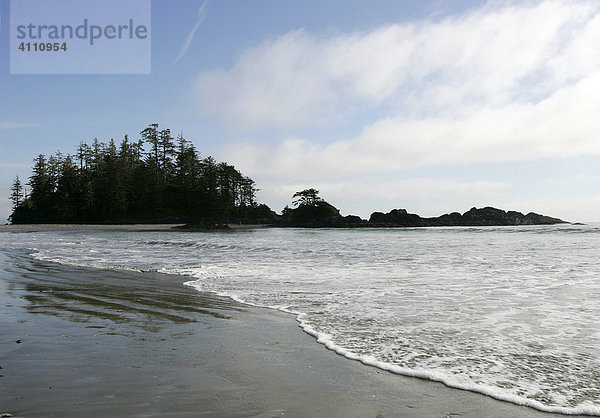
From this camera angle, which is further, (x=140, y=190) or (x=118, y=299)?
(x=140, y=190)

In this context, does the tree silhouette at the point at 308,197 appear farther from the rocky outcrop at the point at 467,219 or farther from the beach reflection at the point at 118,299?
the beach reflection at the point at 118,299

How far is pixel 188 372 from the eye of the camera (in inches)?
123

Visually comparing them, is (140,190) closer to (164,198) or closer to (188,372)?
(164,198)

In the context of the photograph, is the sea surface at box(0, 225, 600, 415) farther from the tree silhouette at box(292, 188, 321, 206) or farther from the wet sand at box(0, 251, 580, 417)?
the tree silhouette at box(292, 188, 321, 206)

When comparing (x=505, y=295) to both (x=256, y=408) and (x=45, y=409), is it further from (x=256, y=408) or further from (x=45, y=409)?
(x=45, y=409)

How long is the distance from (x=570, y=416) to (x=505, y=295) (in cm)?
428

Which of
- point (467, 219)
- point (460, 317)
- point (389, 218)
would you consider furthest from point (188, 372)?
point (467, 219)

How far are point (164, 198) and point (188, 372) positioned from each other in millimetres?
71711

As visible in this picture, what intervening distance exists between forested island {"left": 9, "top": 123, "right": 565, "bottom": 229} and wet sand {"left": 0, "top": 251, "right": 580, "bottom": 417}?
5994cm

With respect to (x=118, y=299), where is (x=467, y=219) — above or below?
above

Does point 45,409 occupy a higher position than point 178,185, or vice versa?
point 178,185

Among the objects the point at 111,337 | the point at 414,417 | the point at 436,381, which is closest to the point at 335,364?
the point at 436,381

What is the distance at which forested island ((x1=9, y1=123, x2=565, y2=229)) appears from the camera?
66.7 metres

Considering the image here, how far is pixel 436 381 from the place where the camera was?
3117 mm
